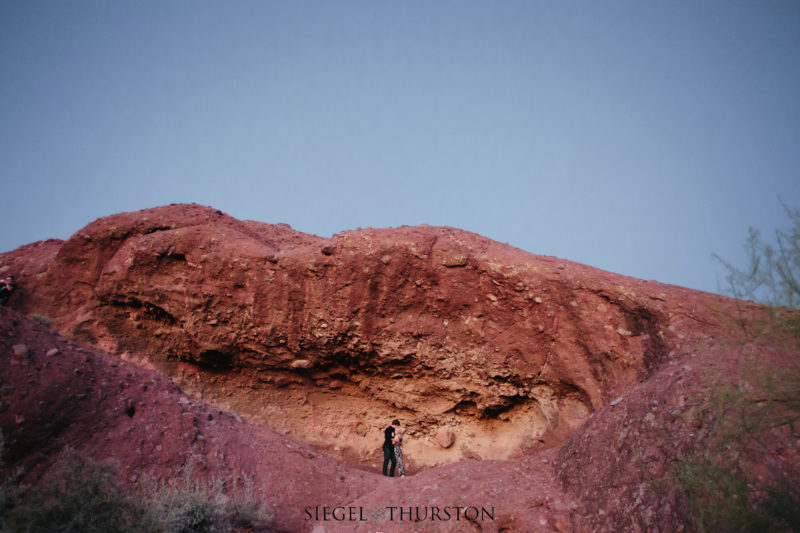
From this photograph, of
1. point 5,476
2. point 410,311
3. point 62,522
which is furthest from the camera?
point 410,311

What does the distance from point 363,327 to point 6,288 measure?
9.17 metres

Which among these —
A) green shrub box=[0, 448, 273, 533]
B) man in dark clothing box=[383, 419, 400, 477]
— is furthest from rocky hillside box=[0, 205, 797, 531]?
green shrub box=[0, 448, 273, 533]

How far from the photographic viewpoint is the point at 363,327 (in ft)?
35.1

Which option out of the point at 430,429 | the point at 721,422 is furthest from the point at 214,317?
the point at 721,422

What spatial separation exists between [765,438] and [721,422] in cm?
39

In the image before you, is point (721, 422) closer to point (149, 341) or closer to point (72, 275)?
point (149, 341)

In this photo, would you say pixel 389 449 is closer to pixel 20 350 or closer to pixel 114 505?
pixel 114 505

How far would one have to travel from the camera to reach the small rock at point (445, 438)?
35.2 feet

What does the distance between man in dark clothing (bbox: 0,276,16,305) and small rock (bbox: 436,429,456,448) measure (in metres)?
11.1

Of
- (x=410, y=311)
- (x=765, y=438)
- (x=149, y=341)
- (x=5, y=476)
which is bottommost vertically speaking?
(x=5, y=476)

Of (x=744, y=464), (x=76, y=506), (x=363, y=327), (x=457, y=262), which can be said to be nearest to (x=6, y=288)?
(x=363, y=327)

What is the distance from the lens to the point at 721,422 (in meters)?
5.03

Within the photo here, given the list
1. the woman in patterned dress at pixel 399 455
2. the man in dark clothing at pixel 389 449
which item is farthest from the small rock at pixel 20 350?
the woman in patterned dress at pixel 399 455

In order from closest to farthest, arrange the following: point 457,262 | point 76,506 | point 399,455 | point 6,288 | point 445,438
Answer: point 76,506 < point 399,455 < point 457,262 < point 445,438 < point 6,288
